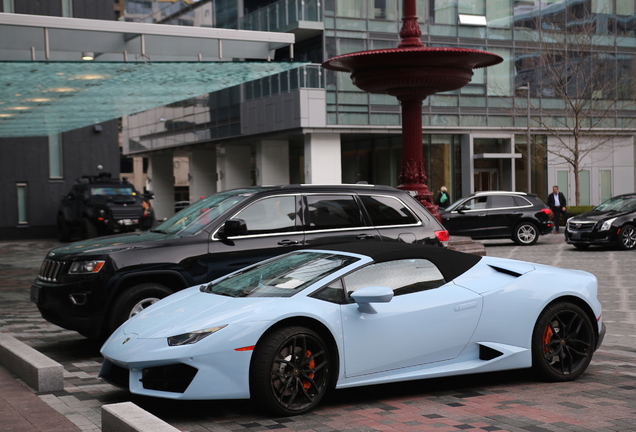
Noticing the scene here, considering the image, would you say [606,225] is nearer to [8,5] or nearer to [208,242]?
[208,242]

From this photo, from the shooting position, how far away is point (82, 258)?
25.8 ft

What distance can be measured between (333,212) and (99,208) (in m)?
17.9

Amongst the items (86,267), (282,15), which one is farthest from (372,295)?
(282,15)

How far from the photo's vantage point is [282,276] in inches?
250

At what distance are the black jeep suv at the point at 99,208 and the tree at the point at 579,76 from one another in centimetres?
2060

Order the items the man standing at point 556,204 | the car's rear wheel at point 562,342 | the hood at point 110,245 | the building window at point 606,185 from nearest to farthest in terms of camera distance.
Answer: the car's rear wheel at point 562,342 → the hood at point 110,245 → the man standing at point 556,204 → the building window at point 606,185

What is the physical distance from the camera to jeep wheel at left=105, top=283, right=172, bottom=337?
7805 mm

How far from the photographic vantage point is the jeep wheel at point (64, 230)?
27672mm

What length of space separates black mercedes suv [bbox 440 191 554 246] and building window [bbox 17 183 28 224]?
16.5 metres

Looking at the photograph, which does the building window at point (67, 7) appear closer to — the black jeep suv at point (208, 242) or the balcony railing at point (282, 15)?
the balcony railing at point (282, 15)

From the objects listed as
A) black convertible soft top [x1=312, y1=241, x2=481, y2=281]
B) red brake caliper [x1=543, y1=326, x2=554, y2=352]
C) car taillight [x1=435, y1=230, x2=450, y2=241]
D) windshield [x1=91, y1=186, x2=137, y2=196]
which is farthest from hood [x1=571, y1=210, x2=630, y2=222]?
black convertible soft top [x1=312, y1=241, x2=481, y2=281]

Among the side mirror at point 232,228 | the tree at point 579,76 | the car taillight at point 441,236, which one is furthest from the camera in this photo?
the tree at point 579,76

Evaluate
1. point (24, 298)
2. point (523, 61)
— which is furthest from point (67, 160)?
point (523, 61)

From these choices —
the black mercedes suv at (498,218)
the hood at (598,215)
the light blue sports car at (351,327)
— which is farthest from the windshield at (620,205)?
the light blue sports car at (351,327)
